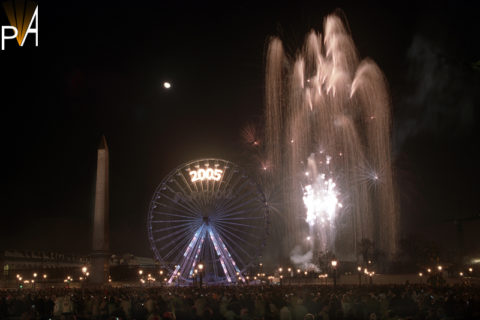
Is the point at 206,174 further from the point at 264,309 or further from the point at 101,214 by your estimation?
the point at 264,309

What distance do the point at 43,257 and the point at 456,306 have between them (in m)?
136

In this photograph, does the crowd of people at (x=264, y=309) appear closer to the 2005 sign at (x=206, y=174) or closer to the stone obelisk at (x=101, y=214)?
the stone obelisk at (x=101, y=214)

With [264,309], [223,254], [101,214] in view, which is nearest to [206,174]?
[223,254]

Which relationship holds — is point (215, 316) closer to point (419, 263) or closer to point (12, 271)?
point (419, 263)

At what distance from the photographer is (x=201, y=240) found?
2114 inches

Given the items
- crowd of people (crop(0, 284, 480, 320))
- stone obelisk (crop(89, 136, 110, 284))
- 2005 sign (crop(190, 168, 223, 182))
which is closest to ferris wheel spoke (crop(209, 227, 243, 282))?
2005 sign (crop(190, 168, 223, 182))

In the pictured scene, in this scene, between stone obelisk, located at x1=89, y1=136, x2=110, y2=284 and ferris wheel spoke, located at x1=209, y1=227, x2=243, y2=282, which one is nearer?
stone obelisk, located at x1=89, y1=136, x2=110, y2=284

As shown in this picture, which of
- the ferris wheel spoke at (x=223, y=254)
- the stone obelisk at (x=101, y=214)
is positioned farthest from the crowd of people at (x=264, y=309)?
the ferris wheel spoke at (x=223, y=254)

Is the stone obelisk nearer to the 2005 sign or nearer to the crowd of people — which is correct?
the 2005 sign

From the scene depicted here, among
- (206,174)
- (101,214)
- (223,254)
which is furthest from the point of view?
(223,254)

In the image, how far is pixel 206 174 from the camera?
53.5 metres

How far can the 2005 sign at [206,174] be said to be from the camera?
53.2 metres

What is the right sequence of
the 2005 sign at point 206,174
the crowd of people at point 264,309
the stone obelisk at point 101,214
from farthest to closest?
the 2005 sign at point 206,174 < the stone obelisk at point 101,214 < the crowd of people at point 264,309

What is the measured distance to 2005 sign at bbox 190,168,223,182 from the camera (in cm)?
5322
